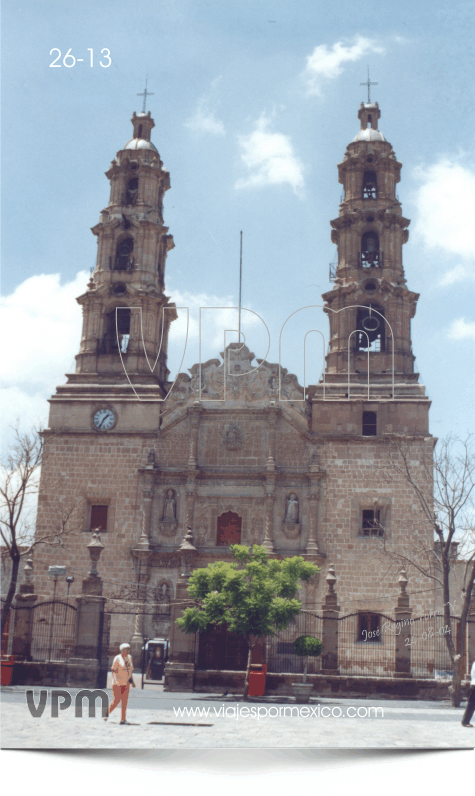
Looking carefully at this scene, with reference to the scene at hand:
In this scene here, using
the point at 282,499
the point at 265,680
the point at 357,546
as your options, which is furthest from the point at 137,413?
the point at 265,680

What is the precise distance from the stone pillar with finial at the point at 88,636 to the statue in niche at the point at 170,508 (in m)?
10.4

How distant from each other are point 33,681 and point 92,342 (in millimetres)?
18479

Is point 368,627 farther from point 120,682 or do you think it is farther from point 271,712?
point 120,682

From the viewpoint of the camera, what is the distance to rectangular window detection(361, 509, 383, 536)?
31578 millimetres

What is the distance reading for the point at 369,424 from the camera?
33.0m

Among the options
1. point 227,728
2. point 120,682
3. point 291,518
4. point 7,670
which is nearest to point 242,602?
point 7,670

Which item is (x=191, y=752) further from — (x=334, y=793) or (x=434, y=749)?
(x=434, y=749)

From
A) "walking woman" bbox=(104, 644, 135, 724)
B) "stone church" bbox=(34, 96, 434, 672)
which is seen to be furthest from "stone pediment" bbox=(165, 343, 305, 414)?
"walking woman" bbox=(104, 644, 135, 724)

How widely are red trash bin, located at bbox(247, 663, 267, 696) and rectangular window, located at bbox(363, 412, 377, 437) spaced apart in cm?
1298

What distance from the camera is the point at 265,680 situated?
73.5 ft

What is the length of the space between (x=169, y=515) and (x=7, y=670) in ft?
45.4

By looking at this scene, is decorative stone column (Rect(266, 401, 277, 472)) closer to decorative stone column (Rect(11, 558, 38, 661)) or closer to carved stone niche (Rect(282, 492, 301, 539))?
carved stone niche (Rect(282, 492, 301, 539))

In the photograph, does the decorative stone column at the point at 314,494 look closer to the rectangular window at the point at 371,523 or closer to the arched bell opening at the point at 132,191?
the rectangular window at the point at 371,523

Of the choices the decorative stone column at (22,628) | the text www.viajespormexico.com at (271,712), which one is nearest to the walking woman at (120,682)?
the text www.viajespormexico.com at (271,712)
